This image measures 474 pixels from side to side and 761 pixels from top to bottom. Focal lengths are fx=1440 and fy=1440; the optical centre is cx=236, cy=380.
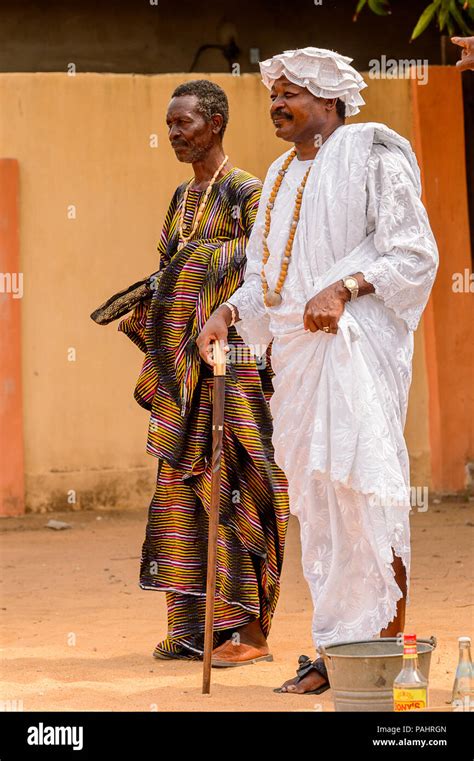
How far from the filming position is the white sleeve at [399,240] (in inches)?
189

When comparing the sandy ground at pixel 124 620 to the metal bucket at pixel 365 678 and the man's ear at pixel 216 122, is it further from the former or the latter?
the man's ear at pixel 216 122

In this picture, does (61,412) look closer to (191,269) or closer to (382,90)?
(382,90)

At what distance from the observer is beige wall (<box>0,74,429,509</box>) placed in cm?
1064

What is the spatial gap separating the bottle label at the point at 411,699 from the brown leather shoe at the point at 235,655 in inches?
74.7

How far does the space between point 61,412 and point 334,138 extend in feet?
19.5

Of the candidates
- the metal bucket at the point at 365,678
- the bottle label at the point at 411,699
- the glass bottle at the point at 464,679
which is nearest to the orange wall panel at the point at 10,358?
the metal bucket at the point at 365,678

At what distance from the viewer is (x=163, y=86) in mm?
10719

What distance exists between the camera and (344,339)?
4820mm

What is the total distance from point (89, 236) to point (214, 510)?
18.8 feet

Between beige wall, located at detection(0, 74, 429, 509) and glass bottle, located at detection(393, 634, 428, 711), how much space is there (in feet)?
21.9

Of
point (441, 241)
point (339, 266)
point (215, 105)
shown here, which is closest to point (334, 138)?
point (339, 266)

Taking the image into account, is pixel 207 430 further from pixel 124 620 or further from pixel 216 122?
pixel 124 620

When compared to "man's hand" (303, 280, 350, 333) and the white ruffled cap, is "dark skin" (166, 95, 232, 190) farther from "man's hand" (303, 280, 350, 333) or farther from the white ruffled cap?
"man's hand" (303, 280, 350, 333)

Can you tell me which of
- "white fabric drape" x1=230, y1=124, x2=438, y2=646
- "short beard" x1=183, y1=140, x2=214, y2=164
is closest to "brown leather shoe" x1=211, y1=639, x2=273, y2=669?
"white fabric drape" x1=230, y1=124, x2=438, y2=646
